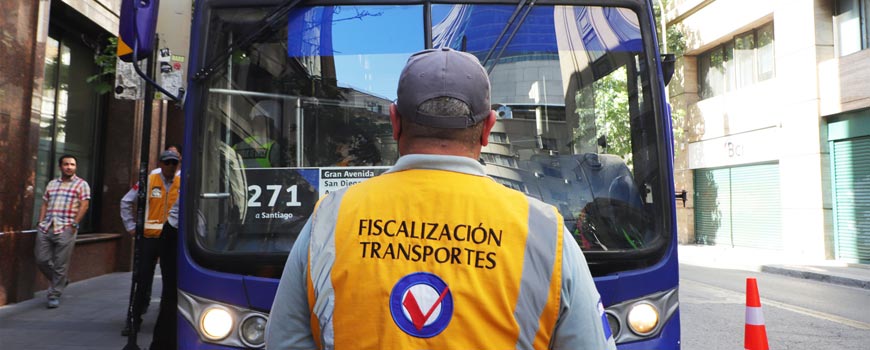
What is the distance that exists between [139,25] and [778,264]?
51.7 ft

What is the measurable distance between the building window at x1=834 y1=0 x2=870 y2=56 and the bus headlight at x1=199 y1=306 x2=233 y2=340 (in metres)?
17.3

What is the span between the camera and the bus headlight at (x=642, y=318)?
280 centimetres

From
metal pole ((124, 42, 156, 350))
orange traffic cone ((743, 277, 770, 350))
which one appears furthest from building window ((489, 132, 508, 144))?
metal pole ((124, 42, 156, 350))

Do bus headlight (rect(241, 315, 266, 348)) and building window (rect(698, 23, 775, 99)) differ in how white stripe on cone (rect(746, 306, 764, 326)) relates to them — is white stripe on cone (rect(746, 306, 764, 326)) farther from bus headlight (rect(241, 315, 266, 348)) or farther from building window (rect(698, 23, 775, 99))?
building window (rect(698, 23, 775, 99))

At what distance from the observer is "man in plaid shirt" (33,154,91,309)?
774cm

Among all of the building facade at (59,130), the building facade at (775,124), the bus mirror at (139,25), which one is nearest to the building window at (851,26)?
the building facade at (775,124)

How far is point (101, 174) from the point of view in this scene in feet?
37.3

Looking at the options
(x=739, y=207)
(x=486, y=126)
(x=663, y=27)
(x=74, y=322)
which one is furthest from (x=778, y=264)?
(x=486, y=126)

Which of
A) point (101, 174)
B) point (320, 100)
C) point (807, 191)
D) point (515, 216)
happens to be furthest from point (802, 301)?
point (101, 174)

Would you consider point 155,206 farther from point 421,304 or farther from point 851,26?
point 851,26

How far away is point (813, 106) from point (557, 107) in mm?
16160

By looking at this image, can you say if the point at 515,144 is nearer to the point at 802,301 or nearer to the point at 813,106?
the point at 802,301

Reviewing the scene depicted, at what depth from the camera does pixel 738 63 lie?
21.1m

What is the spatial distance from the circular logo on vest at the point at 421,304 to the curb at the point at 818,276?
→ 13431 mm
